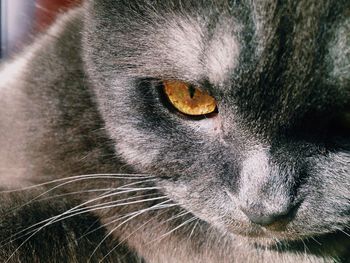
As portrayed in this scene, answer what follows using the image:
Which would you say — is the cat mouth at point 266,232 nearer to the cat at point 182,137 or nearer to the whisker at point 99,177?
the cat at point 182,137

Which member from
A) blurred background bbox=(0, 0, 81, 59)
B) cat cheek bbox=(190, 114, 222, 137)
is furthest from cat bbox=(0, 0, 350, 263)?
blurred background bbox=(0, 0, 81, 59)

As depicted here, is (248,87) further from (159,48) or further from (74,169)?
(74,169)

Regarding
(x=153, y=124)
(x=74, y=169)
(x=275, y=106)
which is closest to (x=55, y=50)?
(x=74, y=169)

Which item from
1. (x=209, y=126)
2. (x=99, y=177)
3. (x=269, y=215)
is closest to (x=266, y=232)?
(x=269, y=215)

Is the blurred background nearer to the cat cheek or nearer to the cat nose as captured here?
the cat cheek

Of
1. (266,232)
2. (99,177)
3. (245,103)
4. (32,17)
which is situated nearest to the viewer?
(245,103)

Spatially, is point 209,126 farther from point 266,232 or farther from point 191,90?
point 266,232
